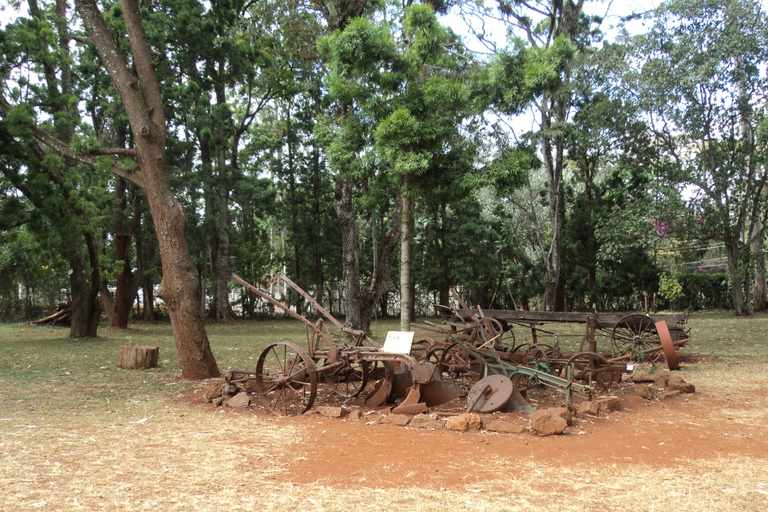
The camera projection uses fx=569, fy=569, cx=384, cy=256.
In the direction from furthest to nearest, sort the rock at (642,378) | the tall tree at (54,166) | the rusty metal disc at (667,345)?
the tall tree at (54,166) → the rusty metal disc at (667,345) → the rock at (642,378)

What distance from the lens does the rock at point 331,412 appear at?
20.9 ft

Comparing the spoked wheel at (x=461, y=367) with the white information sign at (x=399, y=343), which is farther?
the spoked wheel at (x=461, y=367)

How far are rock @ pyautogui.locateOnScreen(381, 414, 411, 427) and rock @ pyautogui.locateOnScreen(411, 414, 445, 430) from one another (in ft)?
0.25

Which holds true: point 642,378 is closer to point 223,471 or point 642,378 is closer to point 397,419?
point 397,419

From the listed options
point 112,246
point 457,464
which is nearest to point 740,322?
point 457,464

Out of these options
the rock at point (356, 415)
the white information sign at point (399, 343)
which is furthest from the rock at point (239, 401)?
the white information sign at point (399, 343)

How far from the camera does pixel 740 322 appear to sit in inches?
716

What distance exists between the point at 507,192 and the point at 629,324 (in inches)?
145

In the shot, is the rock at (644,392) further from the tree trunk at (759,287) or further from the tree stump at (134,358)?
the tree trunk at (759,287)

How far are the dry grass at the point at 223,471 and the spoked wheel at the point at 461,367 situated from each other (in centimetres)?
285

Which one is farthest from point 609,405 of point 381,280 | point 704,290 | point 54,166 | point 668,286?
point 704,290

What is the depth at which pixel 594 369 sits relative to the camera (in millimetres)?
7836

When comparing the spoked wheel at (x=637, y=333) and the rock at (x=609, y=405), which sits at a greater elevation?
the spoked wheel at (x=637, y=333)

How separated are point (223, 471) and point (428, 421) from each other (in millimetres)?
2297
